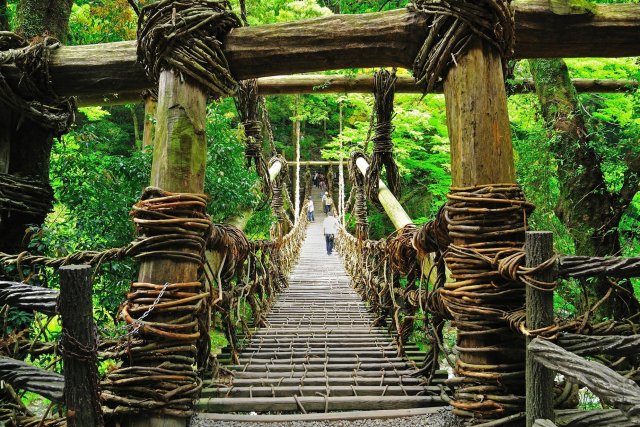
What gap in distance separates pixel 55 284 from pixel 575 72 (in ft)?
18.8

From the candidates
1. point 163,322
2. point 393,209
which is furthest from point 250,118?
point 163,322

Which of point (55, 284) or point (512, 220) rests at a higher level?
point (512, 220)

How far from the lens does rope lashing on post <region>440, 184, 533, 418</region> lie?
131 cm

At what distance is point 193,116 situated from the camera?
1.60m

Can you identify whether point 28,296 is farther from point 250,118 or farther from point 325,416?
point 250,118

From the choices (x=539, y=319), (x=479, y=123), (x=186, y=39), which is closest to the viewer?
(x=539, y=319)

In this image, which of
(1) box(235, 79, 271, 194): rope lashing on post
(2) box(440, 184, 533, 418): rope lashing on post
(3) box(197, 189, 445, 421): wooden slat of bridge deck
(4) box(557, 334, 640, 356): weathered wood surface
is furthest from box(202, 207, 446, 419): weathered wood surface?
(1) box(235, 79, 271, 194): rope lashing on post

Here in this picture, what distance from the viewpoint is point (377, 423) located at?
60.2 inches

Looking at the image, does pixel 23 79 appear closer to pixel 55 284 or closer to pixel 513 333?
pixel 55 284

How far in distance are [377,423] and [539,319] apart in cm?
73

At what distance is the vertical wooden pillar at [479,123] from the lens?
144 cm

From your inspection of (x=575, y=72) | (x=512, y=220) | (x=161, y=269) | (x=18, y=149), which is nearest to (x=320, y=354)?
(x=161, y=269)

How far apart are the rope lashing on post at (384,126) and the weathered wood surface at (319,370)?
1.25 m

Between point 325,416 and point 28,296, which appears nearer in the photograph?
point 28,296
